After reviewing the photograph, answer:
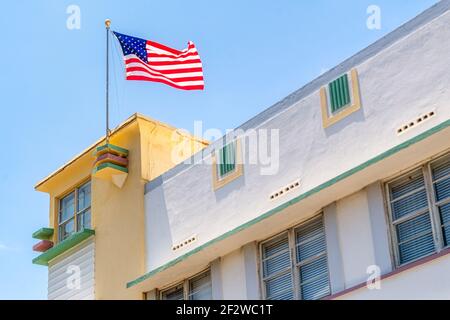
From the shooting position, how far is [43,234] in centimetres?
2175

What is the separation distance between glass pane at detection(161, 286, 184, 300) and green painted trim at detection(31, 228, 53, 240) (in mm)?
4345

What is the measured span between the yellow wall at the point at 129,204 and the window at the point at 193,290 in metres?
0.67

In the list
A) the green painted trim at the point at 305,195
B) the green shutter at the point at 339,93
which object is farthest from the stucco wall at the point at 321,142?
the green painted trim at the point at 305,195

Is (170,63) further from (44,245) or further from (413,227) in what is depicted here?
(413,227)

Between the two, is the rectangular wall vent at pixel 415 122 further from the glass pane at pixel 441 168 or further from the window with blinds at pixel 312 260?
the window with blinds at pixel 312 260

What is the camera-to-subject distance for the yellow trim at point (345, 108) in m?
15.4

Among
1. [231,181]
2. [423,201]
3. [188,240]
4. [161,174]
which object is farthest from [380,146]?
[161,174]

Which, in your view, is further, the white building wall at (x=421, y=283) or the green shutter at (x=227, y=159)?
the green shutter at (x=227, y=159)

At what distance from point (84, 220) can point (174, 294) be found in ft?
12.1

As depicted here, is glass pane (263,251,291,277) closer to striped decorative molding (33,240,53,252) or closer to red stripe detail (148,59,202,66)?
red stripe detail (148,59,202,66)

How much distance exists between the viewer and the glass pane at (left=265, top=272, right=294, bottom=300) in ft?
52.4

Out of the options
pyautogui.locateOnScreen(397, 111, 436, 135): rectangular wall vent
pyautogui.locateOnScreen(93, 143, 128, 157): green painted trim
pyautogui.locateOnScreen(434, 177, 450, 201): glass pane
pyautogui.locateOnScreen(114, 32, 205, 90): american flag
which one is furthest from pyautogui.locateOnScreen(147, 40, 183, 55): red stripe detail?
pyautogui.locateOnScreen(434, 177, 450, 201): glass pane

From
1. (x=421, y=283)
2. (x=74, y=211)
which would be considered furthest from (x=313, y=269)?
(x=74, y=211)

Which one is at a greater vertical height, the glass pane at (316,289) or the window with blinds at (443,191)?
the window with blinds at (443,191)
